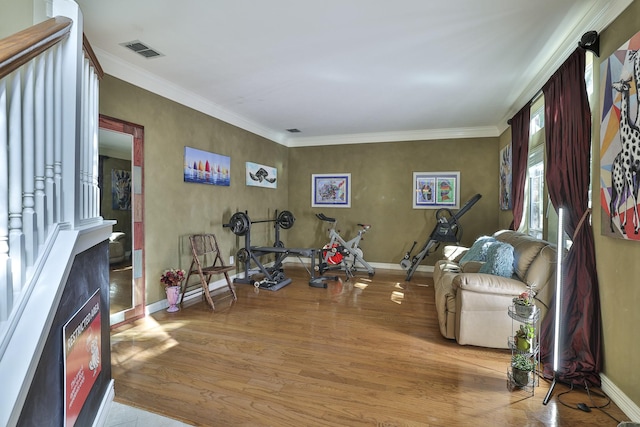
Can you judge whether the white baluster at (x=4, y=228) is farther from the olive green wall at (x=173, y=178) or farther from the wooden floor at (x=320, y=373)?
the olive green wall at (x=173, y=178)

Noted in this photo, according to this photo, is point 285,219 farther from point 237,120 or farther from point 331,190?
point 237,120

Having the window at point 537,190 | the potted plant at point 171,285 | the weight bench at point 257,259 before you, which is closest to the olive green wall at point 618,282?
the window at point 537,190

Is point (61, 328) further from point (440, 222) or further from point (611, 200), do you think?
point (440, 222)

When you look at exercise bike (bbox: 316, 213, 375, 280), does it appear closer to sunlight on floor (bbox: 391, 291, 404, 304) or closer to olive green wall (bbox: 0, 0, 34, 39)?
sunlight on floor (bbox: 391, 291, 404, 304)

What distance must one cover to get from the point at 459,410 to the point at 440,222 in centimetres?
380

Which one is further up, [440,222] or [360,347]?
[440,222]

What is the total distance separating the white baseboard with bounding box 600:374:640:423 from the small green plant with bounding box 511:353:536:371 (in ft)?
1.40

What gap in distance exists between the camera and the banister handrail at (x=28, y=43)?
2.93ft

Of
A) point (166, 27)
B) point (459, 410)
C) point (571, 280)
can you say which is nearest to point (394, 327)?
point (459, 410)

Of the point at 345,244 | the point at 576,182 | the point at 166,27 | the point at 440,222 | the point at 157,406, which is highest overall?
the point at 166,27

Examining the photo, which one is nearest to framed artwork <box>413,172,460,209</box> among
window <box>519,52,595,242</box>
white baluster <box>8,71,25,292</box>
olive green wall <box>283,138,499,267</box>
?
olive green wall <box>283,138,499,267</box>

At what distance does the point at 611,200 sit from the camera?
200 centimetres

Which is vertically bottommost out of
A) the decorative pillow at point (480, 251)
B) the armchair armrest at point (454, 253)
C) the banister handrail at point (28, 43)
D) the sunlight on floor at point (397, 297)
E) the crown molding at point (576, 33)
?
the sunlight on floor at point (397, 297)

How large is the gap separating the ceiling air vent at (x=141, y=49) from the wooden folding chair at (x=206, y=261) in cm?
206
